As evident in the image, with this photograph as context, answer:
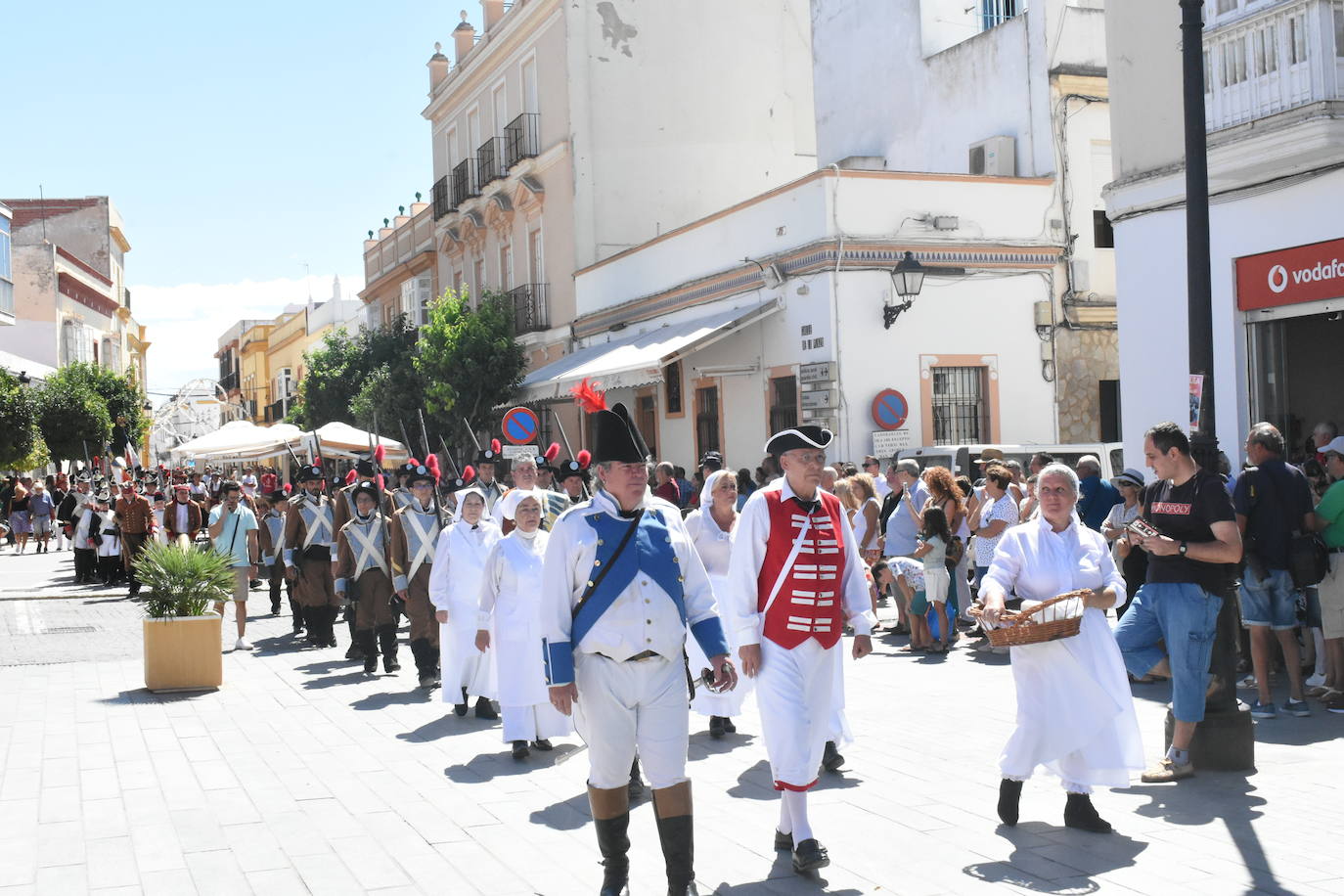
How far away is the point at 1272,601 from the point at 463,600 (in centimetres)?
549

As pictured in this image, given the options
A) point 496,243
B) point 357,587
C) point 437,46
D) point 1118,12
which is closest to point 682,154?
point 496,243

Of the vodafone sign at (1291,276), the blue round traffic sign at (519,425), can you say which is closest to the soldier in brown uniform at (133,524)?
the blue round traffic sign at (519,425)

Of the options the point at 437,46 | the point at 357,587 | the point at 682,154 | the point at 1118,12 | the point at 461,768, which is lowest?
the point at 461,768

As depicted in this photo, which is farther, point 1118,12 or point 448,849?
point 1118,12

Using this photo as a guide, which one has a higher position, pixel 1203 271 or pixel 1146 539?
pixel 1203 271

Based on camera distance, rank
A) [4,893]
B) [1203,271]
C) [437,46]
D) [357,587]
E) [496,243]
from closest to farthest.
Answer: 1. [4,893]
2. [1203,271]
3. [357,587]
4. [496,243]
5. [437,46]

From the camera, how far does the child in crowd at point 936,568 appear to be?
12016 mm

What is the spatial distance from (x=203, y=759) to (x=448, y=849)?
2861mm

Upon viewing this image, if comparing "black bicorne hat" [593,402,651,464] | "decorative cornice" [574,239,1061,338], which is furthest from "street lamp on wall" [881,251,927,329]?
"black bicorne hat" [593,402,651,464]

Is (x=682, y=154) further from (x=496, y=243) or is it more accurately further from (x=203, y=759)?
(x=203, y=759)

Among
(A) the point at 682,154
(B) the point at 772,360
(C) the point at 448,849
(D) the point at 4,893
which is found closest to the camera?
(D) the point at 4,893

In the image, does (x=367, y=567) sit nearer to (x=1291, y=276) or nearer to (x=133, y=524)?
(x=1291, y=276)

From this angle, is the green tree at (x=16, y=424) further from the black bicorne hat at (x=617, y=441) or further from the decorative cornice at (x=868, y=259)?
the black bicorne hat at (x=617, y=441)

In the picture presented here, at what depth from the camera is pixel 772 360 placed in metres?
21.5
